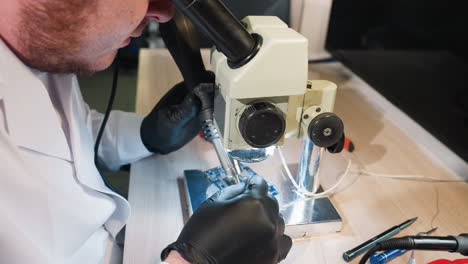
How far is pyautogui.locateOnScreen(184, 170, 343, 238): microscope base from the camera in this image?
2.48ft

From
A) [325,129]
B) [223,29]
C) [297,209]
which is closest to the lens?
[223,29]

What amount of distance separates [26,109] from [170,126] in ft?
0.98

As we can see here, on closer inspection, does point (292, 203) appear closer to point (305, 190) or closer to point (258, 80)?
point (305, 190)

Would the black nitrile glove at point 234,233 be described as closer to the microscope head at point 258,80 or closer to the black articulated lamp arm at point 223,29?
the microscope head at point 258,80

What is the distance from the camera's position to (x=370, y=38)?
4.09 feet

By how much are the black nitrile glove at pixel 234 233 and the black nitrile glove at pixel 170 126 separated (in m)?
0.30

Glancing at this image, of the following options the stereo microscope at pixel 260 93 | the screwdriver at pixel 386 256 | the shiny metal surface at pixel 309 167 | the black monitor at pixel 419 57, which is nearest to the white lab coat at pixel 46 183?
the stereo microscope at pixel 260 93

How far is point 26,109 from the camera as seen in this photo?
654mm

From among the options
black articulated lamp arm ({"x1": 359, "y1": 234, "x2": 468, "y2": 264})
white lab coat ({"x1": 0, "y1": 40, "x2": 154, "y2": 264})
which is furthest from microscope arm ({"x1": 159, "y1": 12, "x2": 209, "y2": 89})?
black articulated lamp arm ({"x1": 359, "y1": 234, "x2": 468, "y2": 264})

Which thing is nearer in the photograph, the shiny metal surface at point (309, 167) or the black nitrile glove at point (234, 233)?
the black nitrile glove at point (234, 233)

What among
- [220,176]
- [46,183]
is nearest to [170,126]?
[220,176]

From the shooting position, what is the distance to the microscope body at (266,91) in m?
0.58

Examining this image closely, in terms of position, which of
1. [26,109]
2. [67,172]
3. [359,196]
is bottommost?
[359,196]

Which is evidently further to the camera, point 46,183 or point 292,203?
point 292,203
